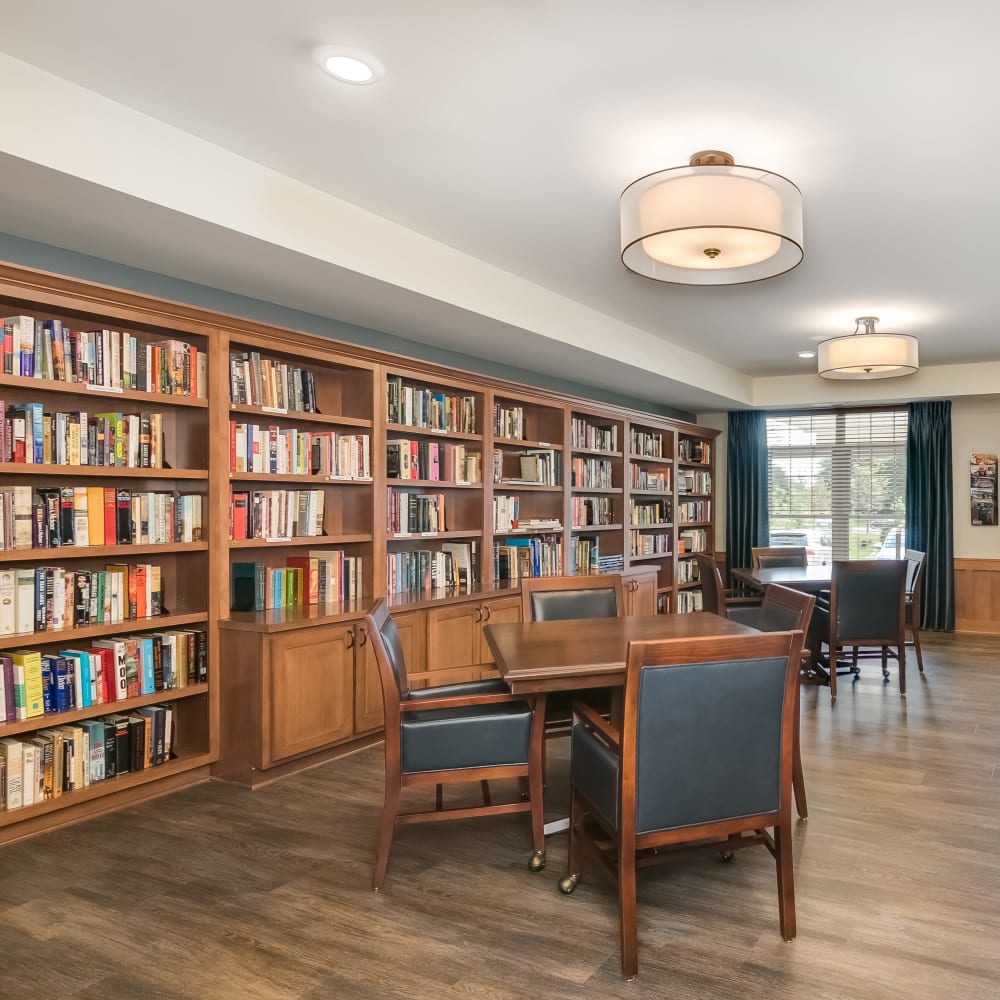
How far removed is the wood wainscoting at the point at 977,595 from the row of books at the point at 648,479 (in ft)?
10.2

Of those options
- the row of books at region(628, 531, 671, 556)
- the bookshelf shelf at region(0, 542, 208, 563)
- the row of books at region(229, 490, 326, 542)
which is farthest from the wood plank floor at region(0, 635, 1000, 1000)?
the row of books at region(628, 531, 671, 556)

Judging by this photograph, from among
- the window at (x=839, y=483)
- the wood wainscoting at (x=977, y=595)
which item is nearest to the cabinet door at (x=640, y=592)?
the window at (x=839, y=483)

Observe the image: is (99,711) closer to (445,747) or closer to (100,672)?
(100,672)

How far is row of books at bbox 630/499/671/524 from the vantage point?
776 cm

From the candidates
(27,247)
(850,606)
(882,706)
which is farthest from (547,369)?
(27,247)

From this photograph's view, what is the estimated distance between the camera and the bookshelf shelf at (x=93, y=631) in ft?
9.89

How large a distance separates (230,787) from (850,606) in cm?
419

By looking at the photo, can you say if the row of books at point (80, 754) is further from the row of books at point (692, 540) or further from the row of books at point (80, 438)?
the row of books at point (692, 540)

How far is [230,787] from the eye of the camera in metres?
3.64

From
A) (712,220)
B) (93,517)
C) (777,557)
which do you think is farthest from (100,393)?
(777,557)

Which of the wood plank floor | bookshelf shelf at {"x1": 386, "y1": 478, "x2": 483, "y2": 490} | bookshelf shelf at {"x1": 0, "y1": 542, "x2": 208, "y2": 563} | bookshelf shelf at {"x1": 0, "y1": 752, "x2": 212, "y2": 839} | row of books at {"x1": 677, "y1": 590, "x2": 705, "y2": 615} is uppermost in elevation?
bookshelf shelf at {"x1": 386, "y1": 478, "x2": 483, "y2": 490}

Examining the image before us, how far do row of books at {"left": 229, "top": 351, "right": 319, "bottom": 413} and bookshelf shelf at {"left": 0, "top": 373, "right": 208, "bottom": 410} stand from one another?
0.73 ft

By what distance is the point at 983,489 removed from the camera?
26.9 ft

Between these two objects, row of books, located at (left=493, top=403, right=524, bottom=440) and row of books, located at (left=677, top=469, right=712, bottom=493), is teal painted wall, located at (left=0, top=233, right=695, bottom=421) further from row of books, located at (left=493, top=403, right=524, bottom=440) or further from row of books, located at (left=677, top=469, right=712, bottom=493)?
row of books, located at (left=677, top=469, right=712, bottom=493)
